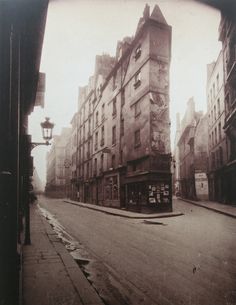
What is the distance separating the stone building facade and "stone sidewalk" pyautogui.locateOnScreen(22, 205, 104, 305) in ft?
46.4

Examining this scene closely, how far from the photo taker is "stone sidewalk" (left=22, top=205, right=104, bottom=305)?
145 inches

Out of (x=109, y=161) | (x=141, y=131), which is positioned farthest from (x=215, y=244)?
(x=109, y=161)

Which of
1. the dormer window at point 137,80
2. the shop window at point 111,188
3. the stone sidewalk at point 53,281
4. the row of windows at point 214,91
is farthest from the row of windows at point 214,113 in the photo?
the stone sidewalk at point 53,281

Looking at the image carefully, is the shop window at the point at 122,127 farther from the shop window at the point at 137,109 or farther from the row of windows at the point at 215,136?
the row of windows at the point at 215,136

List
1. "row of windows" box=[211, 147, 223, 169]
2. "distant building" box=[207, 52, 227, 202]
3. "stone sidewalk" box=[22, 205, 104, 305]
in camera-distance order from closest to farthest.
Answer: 1. "stone sidewalk" box=[22, 205, 104, 305]
2. "distant building" box=[207, 52, 227, 202]
3. "row of windows" box=[211, 147, 223, 169]

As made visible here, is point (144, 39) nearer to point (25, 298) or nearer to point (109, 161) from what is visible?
point (109, 161)

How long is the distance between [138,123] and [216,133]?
13.6 metres

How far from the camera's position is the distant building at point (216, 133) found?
29.1m

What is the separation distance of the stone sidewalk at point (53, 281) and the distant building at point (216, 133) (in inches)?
976

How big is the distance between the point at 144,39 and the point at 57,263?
19.1m

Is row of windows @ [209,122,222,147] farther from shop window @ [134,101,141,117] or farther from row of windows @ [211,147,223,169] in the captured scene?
shop window @ [134,101,141,117]

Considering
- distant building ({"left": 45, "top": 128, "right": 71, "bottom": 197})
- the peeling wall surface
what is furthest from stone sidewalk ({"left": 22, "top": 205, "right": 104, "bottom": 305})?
distant building ({"left": 45, "top": 128, "right": 71, "bottom": 197})

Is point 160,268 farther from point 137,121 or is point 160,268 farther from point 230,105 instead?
point 230,105

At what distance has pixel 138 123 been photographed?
2194cm
